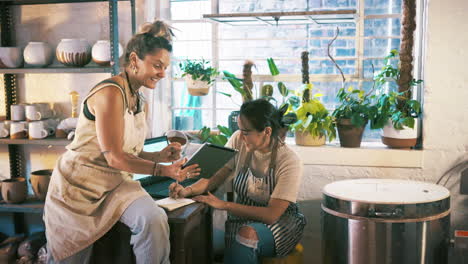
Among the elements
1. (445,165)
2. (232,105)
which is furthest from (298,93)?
(445,165)

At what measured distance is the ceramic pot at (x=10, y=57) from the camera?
3.29 m

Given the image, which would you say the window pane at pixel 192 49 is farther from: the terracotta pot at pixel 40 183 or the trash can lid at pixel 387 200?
the trash can lid at pixel 387 200

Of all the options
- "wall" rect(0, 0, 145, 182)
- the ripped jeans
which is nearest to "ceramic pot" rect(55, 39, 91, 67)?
"wall" rect(0, 0, 145, 182)

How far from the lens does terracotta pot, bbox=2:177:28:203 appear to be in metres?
2.99

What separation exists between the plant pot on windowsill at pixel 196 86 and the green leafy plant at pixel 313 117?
0.59 m

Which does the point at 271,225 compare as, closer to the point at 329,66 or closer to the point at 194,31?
the point at 329,66

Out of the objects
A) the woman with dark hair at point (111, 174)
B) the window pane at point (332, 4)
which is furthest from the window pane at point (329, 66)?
the woman with dark hair at point (111, 174)

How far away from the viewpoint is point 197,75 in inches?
127

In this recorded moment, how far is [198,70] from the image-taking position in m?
3.22

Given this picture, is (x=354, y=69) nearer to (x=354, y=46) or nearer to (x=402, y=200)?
(x=354, y=46)

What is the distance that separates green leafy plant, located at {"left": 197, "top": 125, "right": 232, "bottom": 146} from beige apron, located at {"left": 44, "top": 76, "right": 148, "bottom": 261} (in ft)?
3.47

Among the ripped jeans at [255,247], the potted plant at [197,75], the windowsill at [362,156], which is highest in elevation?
the potted plant at [197,75]

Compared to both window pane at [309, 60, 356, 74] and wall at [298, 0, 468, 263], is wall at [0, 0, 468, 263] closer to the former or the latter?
wall at [298, 0, 468, 263]

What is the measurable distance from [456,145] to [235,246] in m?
1.40
